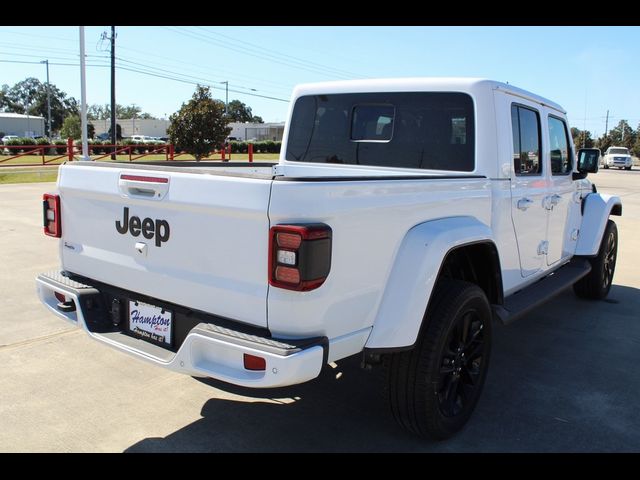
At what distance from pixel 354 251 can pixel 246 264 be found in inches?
18.9

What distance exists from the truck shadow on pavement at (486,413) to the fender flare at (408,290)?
285 mm

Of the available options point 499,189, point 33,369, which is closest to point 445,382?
point 499,189

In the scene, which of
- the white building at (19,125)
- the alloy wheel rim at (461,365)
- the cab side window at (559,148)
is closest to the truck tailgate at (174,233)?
the alloy wheel rim at (461,365)

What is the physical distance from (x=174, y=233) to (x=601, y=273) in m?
4.93

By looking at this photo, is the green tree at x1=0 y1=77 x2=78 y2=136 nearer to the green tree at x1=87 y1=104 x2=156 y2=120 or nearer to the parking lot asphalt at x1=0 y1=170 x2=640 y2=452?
the green tree at x1=87 y1=104 x2=156 y2=120

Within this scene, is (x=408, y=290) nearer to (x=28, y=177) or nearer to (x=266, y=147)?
(x=28, y=177)

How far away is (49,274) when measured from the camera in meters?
3.53

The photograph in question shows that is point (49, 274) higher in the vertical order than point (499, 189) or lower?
lower

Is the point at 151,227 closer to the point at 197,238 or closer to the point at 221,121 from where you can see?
the point at 197,238

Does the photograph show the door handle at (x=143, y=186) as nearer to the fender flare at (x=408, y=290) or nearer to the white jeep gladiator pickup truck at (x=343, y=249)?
the white jeep gladiator pickup truck at (x=343, y=249)

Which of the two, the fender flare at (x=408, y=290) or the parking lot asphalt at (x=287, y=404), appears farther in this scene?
the parking lot asphalt at (x=287, y=404)

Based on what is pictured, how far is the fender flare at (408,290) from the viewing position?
2.74 metres

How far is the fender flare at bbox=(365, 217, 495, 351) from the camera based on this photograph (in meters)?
2.74

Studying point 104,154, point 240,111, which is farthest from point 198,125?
point 240,111
